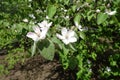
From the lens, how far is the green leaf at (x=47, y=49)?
982mm

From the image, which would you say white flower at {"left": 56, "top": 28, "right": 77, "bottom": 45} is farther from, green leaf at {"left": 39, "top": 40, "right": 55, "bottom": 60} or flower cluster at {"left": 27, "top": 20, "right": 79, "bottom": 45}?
green leaf at {"left": 39, "top": 40, "right": 55, "bottom": 60}

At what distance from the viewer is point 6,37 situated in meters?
5.39

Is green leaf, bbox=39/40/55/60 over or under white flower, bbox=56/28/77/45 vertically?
under

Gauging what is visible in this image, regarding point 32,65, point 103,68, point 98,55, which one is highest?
point 32,65

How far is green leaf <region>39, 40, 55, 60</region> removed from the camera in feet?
3.22

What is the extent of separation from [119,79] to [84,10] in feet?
6.00

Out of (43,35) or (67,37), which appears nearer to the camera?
(43,35)

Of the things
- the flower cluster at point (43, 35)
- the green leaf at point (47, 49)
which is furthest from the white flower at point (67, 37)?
the green leaf at point (47, 49)

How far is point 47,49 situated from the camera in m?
1.00

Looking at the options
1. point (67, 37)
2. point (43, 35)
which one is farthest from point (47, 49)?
point (67, 37)

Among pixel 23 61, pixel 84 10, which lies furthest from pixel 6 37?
pixel 84 10

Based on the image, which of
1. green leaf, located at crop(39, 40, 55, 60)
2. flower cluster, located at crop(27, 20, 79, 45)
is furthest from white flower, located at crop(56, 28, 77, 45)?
green leaf, located at crop(39, 40, 55, 60)

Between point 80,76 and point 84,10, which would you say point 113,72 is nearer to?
point 80,76

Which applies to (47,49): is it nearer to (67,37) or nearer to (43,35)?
(43,35)
